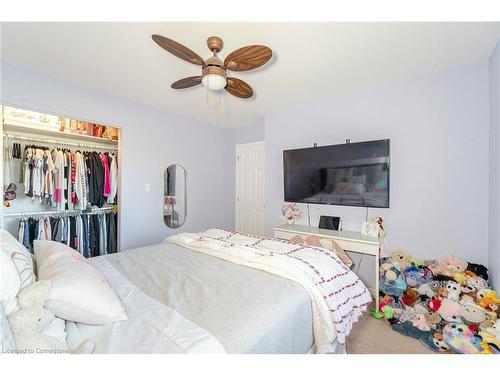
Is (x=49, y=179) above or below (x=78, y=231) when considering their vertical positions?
above

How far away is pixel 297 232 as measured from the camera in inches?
102

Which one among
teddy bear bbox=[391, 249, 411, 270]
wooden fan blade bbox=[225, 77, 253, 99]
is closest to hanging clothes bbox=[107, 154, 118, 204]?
wooden fan blade bbox=[225, 77, 253, 99]

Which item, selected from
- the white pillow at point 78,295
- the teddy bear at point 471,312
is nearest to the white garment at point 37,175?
the white pillow at point 78,295

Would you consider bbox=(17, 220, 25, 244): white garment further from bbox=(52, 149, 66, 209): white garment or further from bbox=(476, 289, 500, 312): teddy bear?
bbox=(476, 289, 500, 312): teddy bear

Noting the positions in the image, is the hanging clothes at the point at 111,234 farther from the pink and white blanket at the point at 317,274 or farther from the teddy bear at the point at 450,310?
the teddy bear at the point at 450,310

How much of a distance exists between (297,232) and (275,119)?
66.0 inches

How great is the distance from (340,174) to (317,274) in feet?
4.91

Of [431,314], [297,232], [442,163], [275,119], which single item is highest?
[275,119]

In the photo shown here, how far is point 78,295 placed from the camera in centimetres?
84

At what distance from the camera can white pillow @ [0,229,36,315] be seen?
0.70 m

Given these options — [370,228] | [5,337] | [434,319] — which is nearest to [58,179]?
[5,337]

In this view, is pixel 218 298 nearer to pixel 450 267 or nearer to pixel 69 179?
pixel 450 267

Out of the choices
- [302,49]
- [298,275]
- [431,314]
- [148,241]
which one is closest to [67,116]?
[148,241]
